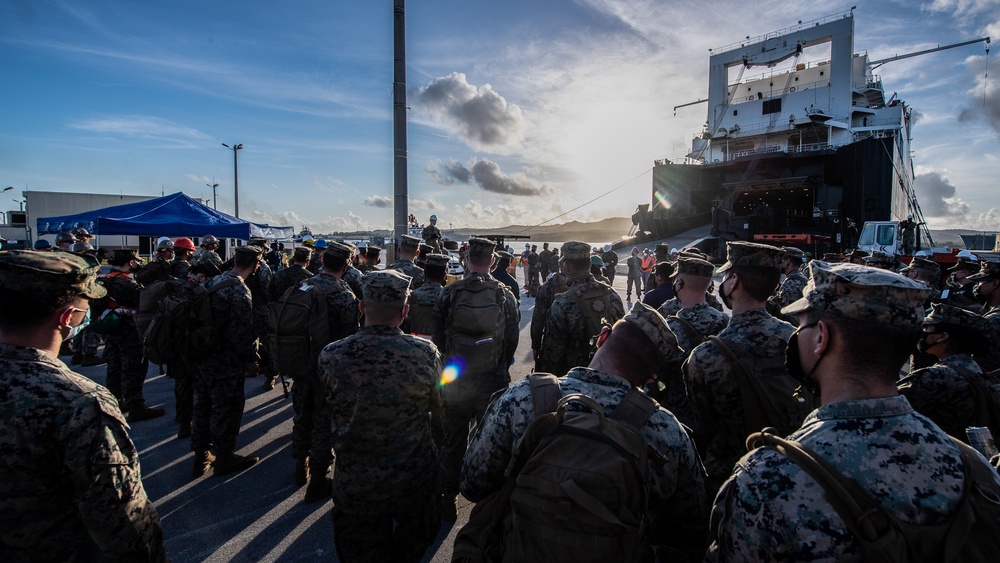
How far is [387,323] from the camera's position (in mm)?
2775

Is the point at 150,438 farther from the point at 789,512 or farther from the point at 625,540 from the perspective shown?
the point at 789,512

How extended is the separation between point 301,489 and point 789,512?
4144 mm

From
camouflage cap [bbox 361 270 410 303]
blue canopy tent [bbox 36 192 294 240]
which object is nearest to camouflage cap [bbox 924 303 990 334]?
camouflage cap [bbox 361 270 410 303]

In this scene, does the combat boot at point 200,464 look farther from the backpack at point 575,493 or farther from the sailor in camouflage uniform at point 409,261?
the backpack at point 575,493

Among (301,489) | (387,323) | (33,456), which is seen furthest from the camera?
(301,489)

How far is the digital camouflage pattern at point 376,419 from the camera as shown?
2570 mm

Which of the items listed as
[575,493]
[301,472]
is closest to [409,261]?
[301,472]

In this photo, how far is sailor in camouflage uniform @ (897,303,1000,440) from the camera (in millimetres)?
2592

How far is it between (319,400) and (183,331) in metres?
1.44

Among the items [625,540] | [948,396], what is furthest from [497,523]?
[948,396]

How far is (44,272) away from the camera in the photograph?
1688 mm

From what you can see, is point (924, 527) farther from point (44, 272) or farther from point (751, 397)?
point (44, 272)

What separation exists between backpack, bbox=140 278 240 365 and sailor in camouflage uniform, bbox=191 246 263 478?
0.24 feet

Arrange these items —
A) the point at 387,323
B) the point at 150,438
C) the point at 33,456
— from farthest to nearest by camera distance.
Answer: the point at 150,438, the point at 387,323, the point at 33,456
